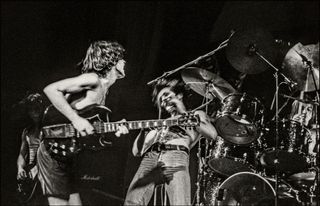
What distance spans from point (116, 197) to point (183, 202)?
3.06ft

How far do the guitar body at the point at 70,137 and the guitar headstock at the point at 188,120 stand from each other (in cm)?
56

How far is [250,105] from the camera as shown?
3311 millimetres

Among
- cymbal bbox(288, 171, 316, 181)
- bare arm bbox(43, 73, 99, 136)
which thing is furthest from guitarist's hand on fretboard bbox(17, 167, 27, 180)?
cymbal bbox(288, 171, 316, 181)

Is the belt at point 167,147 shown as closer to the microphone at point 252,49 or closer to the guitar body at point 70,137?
the guitar body at point 70,137

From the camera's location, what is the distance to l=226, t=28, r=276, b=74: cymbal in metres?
3.47

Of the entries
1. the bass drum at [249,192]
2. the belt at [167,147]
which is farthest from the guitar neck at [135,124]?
the bass drum at [249,192]

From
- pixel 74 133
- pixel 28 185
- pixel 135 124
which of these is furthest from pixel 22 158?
pixel 135 124

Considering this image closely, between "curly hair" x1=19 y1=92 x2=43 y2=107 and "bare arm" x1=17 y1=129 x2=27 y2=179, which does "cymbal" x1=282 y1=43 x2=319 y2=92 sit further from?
"bare arm" x1=17 y1=129 x2=27 y2=179

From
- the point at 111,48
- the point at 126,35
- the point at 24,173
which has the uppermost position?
the point at 126,35

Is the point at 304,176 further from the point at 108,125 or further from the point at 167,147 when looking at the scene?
the point at 108,125

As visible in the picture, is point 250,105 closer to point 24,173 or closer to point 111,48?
point 111,48

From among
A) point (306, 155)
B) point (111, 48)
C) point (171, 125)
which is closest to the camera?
point (171, 125)

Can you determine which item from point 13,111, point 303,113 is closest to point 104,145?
point 13,111

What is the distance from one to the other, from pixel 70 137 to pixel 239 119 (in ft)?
4.59
